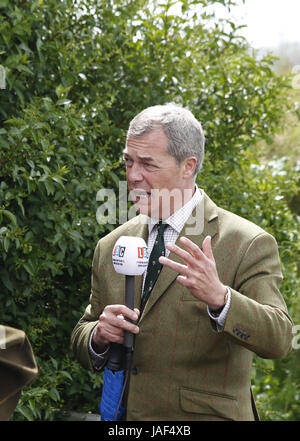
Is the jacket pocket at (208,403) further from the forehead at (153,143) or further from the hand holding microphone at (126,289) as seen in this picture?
the forehead at (153,143)

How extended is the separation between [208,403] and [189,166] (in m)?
0.93

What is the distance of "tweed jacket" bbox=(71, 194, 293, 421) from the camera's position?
207 centimetres

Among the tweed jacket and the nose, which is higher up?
the nose

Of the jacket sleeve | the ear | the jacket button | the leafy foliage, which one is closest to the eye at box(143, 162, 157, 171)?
the ear

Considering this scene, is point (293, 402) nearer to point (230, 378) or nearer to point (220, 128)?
point (220, 128)

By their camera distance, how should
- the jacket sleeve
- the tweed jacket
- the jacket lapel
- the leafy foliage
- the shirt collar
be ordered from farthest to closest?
the leafy foliage
the shirt collar
the jacket lapel
the tweed jacket
the jacket sleeve

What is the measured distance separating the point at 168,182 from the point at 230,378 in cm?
80

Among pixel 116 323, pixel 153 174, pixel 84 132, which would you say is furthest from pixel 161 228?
pixel 84 132

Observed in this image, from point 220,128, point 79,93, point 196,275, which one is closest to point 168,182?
point 196,275

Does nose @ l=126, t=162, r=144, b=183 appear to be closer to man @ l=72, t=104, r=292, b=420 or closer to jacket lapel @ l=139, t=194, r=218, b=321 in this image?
man @ l=72, t=104, r=292, b=420

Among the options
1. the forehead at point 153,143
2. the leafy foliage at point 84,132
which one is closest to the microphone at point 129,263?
the forehead at point 153,143

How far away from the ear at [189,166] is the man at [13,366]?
96 cm

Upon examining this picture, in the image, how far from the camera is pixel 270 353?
200 cm

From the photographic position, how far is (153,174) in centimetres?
224
